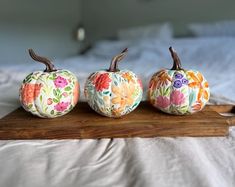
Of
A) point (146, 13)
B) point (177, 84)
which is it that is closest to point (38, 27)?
point (146, 13)

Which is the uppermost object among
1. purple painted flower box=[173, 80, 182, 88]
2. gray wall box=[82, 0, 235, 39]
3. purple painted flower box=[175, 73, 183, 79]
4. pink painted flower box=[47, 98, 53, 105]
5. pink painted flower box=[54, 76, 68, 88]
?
gray wall box=[82, 0, 235, 39]

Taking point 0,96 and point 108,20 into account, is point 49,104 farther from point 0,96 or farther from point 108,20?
point 108,20

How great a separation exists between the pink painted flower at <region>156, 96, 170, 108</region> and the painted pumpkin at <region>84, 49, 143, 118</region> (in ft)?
0.17

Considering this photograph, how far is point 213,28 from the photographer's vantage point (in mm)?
2377

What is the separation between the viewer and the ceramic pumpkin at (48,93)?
23.9 inches

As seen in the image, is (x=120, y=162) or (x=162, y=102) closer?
(x=120, y=162)

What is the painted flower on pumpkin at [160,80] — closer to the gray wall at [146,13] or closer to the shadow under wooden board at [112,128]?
the shadow under wooden board at [112,128]

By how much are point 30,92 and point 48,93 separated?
0.15 feet

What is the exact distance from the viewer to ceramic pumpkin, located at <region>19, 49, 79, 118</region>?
61cm

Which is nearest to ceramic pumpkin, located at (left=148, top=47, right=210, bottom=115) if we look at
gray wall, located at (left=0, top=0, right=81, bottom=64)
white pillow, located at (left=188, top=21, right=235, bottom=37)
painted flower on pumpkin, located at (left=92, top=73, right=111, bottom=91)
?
painted flower on pumpkin, located at (left=92, top=73, right=111, bottom=91)

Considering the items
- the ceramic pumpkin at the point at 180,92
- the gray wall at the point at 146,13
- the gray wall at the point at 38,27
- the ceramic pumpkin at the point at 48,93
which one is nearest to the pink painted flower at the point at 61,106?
the ceramic pumpkin at the point at 48,93

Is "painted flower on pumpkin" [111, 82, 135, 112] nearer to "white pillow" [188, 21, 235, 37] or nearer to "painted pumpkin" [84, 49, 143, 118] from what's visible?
"painted pumpkin" [84, 49, 143, 118]

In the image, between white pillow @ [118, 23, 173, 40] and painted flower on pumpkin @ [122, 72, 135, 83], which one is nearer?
painted flower on pumpkin @ [122, 72, 135, 83]

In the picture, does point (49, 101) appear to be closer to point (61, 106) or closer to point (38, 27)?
point (61, 106)
